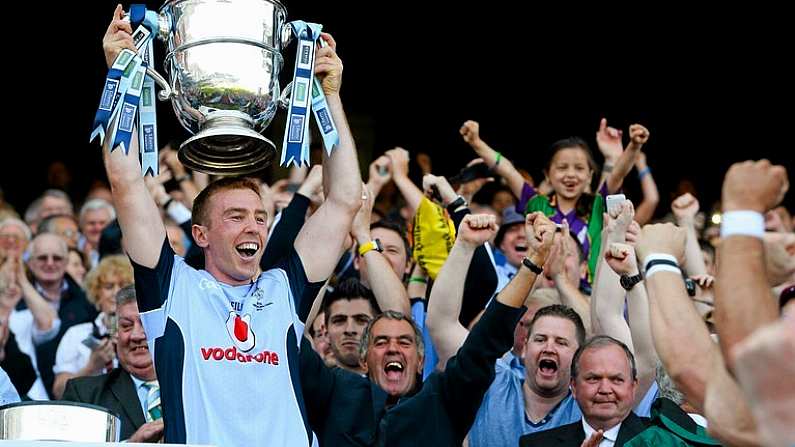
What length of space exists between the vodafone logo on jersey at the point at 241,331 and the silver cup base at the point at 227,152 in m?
0.63

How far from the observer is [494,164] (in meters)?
9.82

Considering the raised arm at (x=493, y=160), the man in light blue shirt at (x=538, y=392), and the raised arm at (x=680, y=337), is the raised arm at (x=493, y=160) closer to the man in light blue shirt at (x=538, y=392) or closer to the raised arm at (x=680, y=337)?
the man in light blue shirt at (x=538, y=392)

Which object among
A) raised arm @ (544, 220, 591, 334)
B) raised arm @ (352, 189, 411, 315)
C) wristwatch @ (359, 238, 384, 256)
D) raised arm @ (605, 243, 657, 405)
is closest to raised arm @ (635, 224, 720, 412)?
raised arm @ (605, 243, 657, 405)

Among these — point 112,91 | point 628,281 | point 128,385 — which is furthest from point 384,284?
point 112,91

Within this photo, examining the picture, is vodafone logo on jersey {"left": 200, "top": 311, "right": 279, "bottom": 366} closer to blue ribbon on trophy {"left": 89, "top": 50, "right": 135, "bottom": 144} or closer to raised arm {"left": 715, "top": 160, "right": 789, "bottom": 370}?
blue ribbon on trophy {"left": 89, "top": 50, "right": 135, "bottom": 144}

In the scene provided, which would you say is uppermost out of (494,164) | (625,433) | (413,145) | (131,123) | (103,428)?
(413,145)

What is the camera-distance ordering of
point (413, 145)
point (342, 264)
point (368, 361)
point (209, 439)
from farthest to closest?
point (413, 145) → point (342, 264) → point (368, 361) → point (209, 439)

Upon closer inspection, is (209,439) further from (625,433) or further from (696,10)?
(696,10)

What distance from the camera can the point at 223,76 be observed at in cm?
578

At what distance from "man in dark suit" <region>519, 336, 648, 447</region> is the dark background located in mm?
7395

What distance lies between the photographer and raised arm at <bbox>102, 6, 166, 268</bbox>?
18.7 ft

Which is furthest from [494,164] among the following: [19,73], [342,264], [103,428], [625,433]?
[19,73]

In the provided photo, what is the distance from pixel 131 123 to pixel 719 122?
32.6 ft

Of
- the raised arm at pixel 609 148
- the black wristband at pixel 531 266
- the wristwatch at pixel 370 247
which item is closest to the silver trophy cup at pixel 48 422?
the black wristband at pixel 531 266
